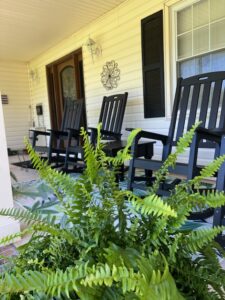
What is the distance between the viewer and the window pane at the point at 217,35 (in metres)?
2.48

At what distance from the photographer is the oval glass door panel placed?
4902 millimetres

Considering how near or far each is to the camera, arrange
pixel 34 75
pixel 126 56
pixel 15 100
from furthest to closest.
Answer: pixel 15 100
pixel 34 75
pixel 126 56

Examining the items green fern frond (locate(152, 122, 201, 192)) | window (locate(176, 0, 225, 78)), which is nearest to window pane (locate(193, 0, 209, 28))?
window (locate(176, 0, 225, 78))

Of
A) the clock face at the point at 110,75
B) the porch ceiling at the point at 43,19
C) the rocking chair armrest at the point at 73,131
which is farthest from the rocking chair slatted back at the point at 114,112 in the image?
the porch ceiling at the point at 43,19

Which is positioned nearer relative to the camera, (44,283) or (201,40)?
(44,283)

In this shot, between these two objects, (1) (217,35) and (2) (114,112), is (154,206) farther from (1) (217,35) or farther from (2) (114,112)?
(2) (114,112)

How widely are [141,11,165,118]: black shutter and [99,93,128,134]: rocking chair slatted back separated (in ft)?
1.28

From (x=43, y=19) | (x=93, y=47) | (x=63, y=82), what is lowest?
(x=63, y=82)

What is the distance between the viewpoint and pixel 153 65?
315 cm

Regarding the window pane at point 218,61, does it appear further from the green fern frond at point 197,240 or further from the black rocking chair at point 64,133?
the green fern frond at point 197,240

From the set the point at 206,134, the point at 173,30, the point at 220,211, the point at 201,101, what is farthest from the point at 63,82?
the point at 220,211

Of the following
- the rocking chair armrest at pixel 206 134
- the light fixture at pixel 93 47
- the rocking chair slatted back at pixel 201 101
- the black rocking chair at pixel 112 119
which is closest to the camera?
the rocking chair armrest at pixel 206 134

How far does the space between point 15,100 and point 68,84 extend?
2047 millimetres

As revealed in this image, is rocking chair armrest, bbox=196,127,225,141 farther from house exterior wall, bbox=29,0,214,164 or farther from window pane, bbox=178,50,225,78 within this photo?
house exterior wall, bbox=29,0,214,164
